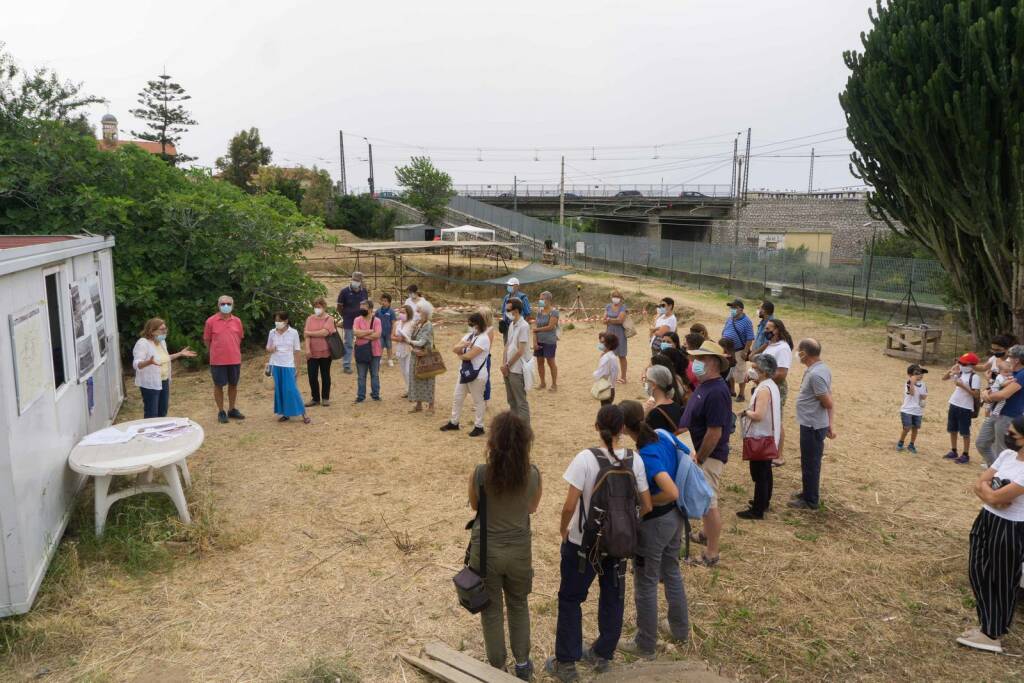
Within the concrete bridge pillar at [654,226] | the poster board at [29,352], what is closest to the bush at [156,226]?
the poster board at [29,352]

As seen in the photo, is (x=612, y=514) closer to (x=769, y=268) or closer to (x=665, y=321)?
(x=665, y=321)

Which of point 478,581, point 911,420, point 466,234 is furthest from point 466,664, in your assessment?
point 466,234

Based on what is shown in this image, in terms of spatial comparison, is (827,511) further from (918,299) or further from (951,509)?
(918,299)

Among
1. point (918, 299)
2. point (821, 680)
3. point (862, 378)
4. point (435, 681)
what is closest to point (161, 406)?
point (435, 681)

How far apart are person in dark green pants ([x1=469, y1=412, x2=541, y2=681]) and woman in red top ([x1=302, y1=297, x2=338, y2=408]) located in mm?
5907

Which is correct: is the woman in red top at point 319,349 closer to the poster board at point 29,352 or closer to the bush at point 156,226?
the bush at point 156,226

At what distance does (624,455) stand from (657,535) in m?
0.60

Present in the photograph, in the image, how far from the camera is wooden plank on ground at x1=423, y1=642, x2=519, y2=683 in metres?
3.58

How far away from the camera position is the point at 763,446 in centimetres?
534

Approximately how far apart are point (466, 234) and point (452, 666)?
33.6m

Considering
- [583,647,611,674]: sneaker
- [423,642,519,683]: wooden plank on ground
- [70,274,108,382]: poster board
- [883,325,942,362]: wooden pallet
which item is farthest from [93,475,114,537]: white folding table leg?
[883,325,942,362]: wooden pallet

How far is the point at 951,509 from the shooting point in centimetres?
619

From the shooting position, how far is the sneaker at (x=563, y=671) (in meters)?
3.75

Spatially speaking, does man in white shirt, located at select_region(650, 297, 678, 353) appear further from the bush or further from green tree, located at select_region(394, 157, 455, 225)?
green tree, located at select_region(394, 157, 455, 225)
